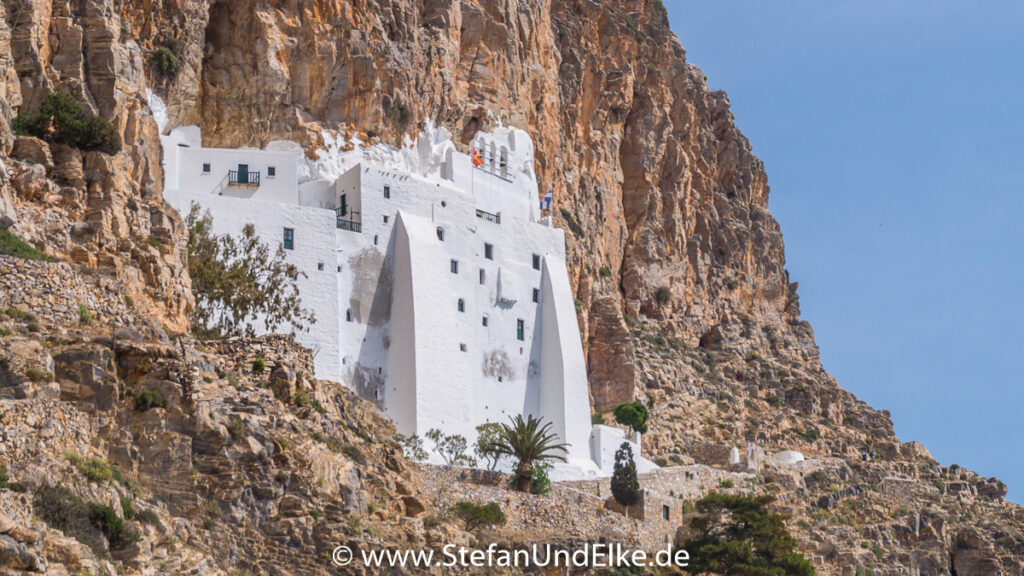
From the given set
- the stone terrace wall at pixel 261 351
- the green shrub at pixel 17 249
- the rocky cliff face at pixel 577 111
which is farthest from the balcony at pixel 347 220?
the green shrub at pixel 17 249

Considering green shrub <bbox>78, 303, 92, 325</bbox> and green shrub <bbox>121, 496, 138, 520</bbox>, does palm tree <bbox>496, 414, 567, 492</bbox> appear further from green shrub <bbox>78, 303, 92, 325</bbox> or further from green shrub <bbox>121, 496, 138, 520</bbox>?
green shrub <bbox>121, 496, 138, 520</bbox>

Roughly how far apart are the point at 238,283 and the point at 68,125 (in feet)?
29.1

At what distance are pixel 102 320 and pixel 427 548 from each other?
26.1ft

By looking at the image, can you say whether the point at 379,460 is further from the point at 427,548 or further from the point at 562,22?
the point at 562,22

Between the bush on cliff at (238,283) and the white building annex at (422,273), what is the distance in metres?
0.47

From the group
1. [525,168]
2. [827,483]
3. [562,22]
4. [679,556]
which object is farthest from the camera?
[562,22]

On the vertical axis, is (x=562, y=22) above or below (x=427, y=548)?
above

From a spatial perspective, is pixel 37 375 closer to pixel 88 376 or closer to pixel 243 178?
pixel 88 376

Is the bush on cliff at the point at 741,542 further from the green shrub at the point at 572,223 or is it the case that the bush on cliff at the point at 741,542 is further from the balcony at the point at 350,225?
the green shrub at the point at 572,223

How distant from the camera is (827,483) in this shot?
63656mm

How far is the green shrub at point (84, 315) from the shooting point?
2823 cm

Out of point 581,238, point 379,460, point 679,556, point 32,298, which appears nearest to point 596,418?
point 581,238

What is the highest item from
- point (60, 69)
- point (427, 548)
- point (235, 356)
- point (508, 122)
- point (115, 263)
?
point (508, 122)

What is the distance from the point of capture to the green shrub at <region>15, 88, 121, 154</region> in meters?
35.2
